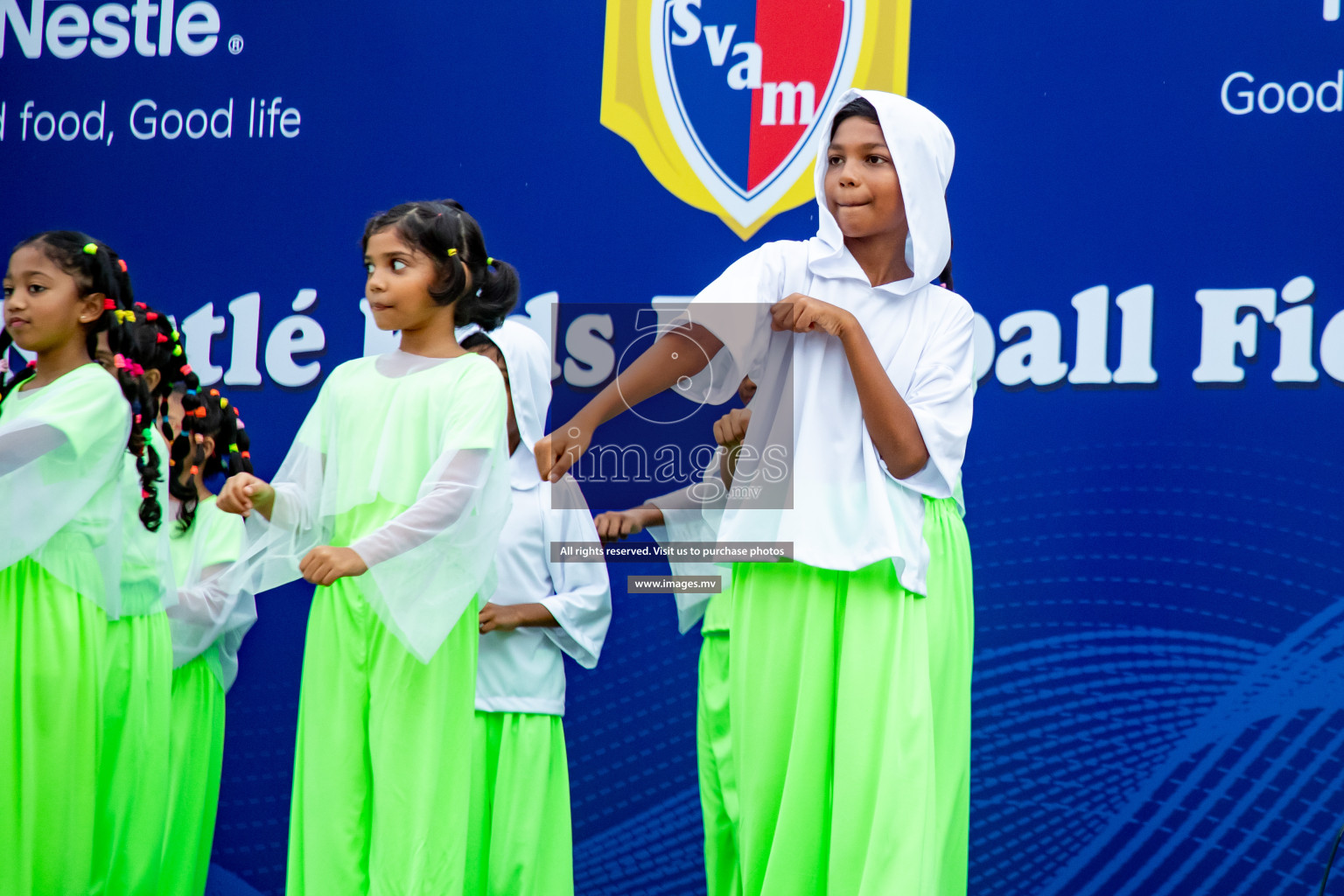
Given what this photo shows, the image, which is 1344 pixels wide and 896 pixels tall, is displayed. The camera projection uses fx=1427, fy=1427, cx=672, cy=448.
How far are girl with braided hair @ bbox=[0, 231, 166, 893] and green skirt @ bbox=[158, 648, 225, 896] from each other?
1.67 ft

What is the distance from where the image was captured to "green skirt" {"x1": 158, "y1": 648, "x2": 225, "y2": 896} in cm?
368

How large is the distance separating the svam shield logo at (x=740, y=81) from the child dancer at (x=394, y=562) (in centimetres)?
134

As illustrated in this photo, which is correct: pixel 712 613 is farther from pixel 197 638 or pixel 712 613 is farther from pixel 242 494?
pixel 197 638

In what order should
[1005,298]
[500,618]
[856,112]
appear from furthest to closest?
[1005,298] < [500,618] < [856,112]

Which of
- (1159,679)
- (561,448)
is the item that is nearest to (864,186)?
(561,448)

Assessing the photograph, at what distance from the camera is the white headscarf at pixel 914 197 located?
2596 mm

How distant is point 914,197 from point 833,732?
974mm

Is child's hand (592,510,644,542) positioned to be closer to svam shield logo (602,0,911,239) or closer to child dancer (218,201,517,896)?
child dancer (218,201,517,896)

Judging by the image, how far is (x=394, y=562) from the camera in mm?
2850

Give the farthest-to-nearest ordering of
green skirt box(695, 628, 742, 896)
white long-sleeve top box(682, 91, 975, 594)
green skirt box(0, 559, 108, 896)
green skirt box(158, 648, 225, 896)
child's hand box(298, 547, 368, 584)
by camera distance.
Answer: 1. green skirt box(158, 648, 225, 896)
2. green skirt box(695, 628, 742, 896)
3. green skirt box(0, 559, 108, 896)
4. child's hand box(298, 547, 368, 584)
5. white long-sleeve top box(682, 91, 975, 594)

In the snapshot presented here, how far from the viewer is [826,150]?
2699mm

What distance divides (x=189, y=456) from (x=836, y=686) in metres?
2.19

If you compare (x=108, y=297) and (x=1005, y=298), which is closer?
(x=108, y=297)

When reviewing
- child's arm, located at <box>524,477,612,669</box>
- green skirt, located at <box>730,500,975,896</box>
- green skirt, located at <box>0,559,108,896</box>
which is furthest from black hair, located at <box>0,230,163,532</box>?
green skirt, located at <box>730,500,975,896</box>
